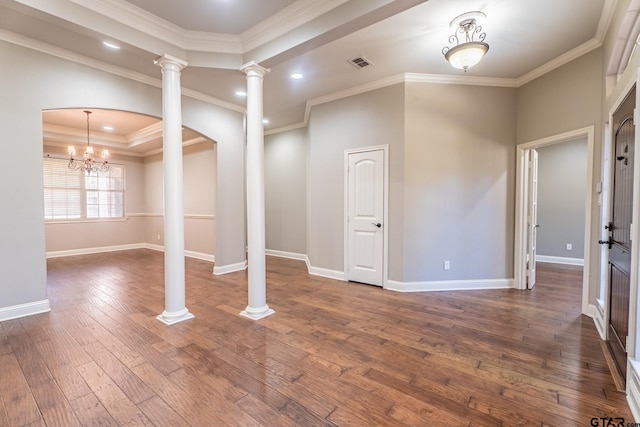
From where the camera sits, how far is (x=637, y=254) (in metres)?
1.75

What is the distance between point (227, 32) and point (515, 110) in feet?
13.2

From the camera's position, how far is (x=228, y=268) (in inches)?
205

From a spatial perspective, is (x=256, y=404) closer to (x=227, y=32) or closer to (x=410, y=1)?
(x=410, y=1)

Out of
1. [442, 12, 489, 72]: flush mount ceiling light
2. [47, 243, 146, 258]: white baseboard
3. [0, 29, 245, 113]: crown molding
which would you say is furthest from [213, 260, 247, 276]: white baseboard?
[442, 12, 489, 72]: flush mount ceiling light

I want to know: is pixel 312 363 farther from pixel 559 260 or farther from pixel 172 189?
pixel 559 260

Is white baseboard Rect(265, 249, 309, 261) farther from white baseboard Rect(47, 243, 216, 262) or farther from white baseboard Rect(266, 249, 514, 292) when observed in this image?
white baseboard Rect(266, 249, 514, 292)

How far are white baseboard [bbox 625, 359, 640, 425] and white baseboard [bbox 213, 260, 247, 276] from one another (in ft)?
16.3

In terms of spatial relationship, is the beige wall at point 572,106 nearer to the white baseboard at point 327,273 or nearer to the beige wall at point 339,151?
the beige wall at point 339,151

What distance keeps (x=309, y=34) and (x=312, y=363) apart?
2.95 metres

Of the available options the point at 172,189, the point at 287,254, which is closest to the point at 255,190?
the point at 172,189

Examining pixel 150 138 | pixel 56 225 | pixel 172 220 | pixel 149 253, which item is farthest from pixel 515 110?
pixel 56 225

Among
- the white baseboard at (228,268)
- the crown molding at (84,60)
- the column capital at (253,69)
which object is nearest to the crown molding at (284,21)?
the column capital at (253,69)

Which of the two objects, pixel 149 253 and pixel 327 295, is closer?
pixel 327 295

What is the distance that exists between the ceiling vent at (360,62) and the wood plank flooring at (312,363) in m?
3.04
